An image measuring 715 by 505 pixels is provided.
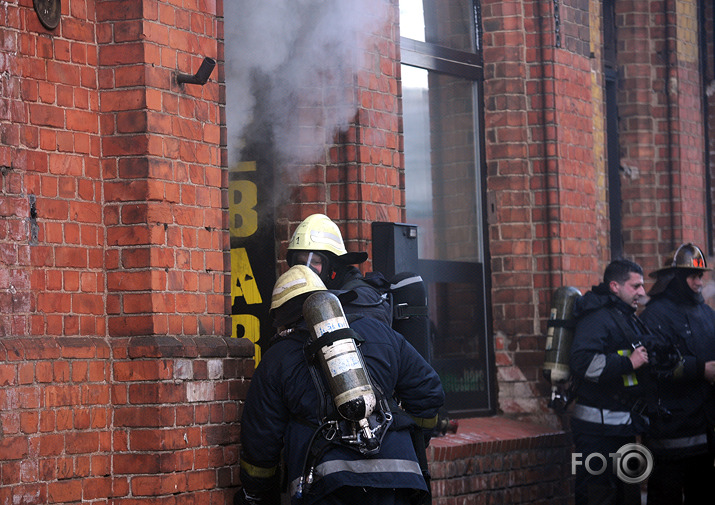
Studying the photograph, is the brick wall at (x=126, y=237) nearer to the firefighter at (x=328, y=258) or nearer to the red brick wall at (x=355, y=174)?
the red brick wall at (x=355, y=174)

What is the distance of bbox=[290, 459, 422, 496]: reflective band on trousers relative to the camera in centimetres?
512

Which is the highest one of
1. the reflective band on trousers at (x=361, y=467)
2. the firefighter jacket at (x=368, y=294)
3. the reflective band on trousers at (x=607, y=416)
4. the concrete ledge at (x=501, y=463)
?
the firefighter jacket at (x=368, y=294)

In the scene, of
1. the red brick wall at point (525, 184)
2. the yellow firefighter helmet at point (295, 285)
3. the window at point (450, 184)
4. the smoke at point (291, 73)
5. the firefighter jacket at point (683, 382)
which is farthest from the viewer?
the red brick wall at point (525, 184)

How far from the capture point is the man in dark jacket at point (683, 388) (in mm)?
8250

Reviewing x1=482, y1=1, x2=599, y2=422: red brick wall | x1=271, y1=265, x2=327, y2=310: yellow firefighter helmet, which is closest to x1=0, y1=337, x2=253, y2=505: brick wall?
x1=271, y1=265, x2=327, y2=310: yellow firefighter helmet

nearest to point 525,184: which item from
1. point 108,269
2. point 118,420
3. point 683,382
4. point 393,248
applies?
point 683,382

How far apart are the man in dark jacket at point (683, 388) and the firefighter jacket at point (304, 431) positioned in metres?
3.23

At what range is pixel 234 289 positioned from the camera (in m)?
7.07

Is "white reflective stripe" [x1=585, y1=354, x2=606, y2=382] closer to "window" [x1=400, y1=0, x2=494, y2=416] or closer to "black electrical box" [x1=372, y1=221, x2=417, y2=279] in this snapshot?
"window" [x1=400, y1=0, x2=494, y2=416]

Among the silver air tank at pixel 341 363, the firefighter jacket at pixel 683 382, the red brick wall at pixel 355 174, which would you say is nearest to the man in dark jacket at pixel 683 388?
the firefighter jacket at pixel 683 382

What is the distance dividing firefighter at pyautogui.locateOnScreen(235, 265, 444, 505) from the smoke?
171 centimetres

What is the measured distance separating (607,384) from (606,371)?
20cm

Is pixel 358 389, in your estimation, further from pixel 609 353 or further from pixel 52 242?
pixel 609 353

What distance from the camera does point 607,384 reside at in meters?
7.78
